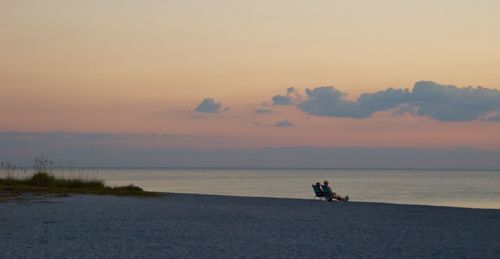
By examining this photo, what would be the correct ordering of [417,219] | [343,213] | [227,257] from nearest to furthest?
[227,257] < [417,219] < [343,213]

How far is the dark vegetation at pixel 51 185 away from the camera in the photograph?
28781 mm

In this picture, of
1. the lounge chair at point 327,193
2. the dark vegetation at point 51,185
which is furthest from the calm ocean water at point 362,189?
the lounge chair at point 327,193

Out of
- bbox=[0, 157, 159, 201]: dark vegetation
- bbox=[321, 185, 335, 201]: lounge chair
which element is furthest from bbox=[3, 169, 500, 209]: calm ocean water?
bbox=[321, 185, 335, 201]: lounge chair

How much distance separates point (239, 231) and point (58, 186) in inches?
700

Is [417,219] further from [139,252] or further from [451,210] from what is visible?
[139,252]

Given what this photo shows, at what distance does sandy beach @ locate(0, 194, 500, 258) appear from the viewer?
11.6m

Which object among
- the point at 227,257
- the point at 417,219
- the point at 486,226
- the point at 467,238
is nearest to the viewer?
the point at 227,257

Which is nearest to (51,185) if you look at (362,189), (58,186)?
(58,186)

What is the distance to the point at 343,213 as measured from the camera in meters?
20.2

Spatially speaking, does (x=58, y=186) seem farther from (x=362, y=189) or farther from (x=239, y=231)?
(x=362, y=189)

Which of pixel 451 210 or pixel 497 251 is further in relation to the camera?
pixel 451 210

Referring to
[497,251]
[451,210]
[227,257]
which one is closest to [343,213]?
[451,210]

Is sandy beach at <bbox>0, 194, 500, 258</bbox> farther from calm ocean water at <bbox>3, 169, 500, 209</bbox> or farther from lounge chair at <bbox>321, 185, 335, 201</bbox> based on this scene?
calm ocean water at <bbox>3, 169, 500, 209</bbox>

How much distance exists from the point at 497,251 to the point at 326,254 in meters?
2.91
